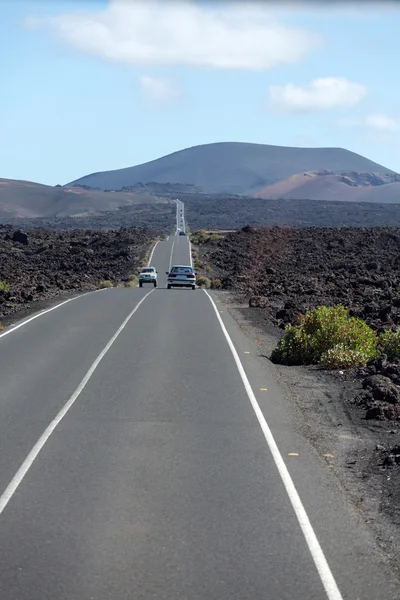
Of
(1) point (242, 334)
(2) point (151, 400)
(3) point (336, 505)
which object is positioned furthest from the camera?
(1) point (242, 334)

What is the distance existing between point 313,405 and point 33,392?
17.0ft

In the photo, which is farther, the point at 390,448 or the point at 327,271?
the point at 327,271

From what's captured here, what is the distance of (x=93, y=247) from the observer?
4077 inches

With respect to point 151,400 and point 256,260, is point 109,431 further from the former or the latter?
point 256,260

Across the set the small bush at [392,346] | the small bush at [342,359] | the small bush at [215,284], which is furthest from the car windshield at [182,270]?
the small bush at [342,359]

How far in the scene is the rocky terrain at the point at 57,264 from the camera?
53003 millimetres

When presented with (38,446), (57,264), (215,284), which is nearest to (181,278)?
(215,284)

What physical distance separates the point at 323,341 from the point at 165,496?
13.9 meters

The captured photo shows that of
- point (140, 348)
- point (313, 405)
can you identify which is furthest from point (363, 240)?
point (313, 405)

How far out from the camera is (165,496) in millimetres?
10547

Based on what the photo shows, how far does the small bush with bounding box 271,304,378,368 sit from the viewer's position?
918 inches

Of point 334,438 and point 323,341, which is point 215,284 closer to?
point 323,341

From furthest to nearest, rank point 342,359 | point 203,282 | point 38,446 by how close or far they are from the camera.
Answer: point 203,282 → point 342,359 → point 38,446

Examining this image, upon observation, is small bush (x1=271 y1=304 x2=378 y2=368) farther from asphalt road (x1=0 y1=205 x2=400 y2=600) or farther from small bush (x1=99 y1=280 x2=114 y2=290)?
small bush (x1=99 y1=280 x2=114 y2=290)
